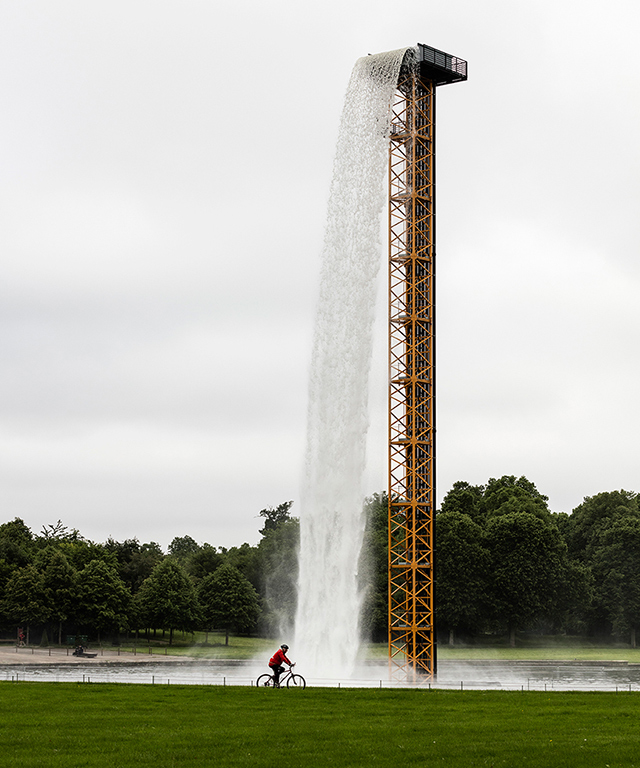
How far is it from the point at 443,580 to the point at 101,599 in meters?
30.8

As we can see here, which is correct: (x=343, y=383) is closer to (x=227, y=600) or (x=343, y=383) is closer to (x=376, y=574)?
(x=376, y=574)

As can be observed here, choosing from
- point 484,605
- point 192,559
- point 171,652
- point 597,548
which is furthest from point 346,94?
point 192,559

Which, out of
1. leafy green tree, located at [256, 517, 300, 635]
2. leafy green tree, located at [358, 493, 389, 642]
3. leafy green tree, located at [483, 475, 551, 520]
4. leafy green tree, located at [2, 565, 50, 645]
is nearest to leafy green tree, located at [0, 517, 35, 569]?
leafy green tree, located at [2, 565, 50, 645]

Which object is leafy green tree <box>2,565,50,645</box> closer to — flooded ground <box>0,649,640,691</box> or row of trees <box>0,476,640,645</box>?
row of trees <box>0,476,640,645</box>

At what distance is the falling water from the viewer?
4706 centimetres

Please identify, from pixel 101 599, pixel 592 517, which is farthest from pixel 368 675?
pixel 592 517

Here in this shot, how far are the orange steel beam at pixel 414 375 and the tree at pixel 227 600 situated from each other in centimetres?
3558

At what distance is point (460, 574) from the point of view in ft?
292

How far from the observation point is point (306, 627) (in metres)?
47.1

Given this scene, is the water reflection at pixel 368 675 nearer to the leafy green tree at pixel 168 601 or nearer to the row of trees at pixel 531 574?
the leafy green tree at pixel 168 601

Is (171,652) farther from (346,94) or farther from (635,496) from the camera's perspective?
(635,496)

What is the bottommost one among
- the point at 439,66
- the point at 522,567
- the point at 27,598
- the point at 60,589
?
the point at 27,598

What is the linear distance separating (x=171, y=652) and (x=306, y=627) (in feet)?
99.6

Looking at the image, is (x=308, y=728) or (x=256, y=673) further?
(x=256, y=673)
